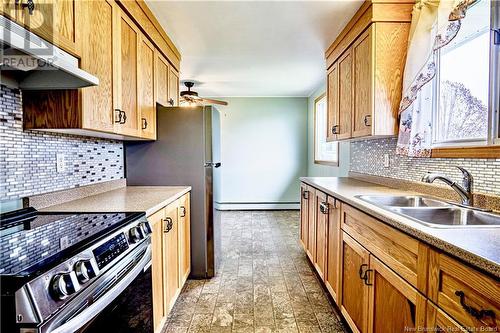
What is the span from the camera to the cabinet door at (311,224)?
2.79m

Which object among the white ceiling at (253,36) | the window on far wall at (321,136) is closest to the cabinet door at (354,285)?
the white ceiling at (253,36)

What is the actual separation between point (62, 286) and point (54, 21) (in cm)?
112

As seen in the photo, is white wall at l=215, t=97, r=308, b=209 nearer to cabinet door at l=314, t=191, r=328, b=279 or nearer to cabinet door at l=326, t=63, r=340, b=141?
cabinet door at l=326, t=63, r=340, b=141

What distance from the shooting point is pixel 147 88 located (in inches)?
96.3

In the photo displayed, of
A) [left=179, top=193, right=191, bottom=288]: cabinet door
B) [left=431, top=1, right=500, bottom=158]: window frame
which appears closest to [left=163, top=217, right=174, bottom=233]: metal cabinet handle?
[left=179, top=193, right=191, bottom=288]: cabinet door

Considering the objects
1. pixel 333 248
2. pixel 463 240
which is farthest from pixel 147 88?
pixel 463 240

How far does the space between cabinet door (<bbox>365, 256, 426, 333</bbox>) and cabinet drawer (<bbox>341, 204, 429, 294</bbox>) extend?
42 millimetres

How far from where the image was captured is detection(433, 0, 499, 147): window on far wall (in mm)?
1594

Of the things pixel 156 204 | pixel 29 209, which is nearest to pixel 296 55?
pixel 156 204

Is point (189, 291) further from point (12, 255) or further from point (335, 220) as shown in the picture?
point (12, 255)

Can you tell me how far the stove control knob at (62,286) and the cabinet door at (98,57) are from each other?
88 cm

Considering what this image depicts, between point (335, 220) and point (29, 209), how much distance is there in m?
1.86

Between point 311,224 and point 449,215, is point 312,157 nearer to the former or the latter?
point 311,224

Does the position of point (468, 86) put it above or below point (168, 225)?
above
